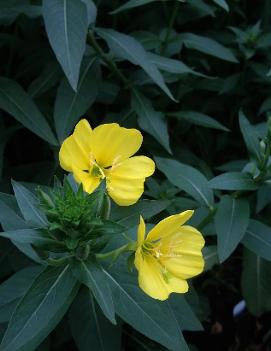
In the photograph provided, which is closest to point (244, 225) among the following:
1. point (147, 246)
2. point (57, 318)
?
point (147, 246)

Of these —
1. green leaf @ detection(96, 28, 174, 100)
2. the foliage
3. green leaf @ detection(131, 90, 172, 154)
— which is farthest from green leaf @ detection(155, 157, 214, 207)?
green leaf @ detection(96, 28, 174, 100)

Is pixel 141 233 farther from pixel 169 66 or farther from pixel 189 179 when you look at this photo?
pixel 169 66

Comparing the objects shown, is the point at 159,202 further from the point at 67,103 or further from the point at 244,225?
the point at 67,103

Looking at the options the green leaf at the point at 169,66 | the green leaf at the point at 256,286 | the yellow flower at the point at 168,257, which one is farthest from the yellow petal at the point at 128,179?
the green leaf at the point at 256,286

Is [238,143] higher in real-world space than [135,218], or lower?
lower

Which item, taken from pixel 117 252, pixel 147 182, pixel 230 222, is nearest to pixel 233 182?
pixel 230 222
